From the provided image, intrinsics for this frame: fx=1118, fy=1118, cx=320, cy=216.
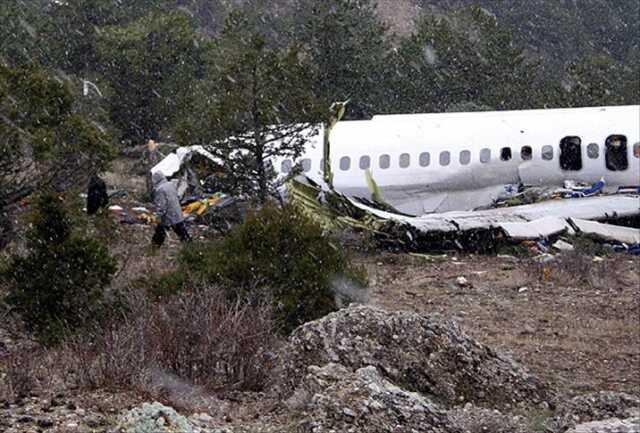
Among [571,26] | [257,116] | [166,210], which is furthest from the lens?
[571,26]

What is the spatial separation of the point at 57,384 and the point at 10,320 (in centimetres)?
389

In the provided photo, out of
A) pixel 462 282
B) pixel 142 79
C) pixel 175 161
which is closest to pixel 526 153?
pixel 462 282

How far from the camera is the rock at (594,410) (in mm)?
6438

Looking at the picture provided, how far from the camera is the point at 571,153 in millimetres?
21156

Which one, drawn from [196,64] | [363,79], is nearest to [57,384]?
[363,79]

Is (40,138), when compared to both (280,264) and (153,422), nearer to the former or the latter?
(280,264)

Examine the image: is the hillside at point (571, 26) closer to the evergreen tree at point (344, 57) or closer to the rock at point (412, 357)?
the evergreen tree at point (344, 57)

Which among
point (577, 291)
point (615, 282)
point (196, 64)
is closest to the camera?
point (577, 291)

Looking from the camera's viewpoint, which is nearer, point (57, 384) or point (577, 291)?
point (57, 384)

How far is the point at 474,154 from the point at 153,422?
678 inches

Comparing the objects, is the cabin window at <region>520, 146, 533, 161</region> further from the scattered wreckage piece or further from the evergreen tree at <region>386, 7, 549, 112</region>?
the evergreen tree at <region>386, 7, 549, 112</region>

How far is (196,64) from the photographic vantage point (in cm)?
4041

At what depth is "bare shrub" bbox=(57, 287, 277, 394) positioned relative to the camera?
Result: 276 inches

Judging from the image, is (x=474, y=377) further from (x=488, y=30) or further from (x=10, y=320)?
(x=488, y=30)
